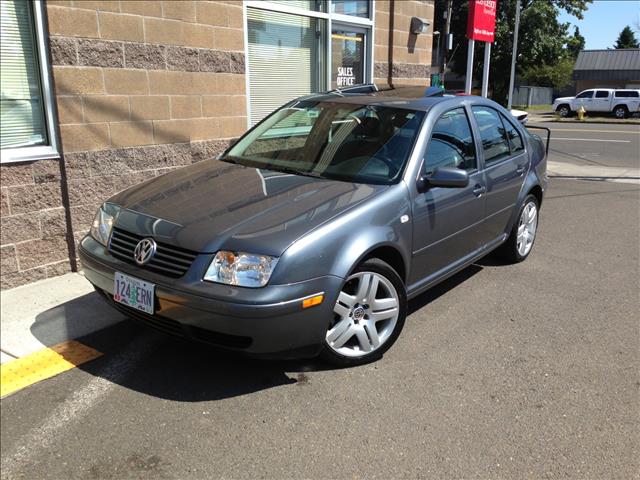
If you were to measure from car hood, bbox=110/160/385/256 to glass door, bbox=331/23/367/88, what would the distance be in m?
5.04

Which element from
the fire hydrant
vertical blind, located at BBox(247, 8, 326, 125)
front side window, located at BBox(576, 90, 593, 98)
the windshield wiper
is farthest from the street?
→ front side window, located at BBox(576, 90, 593, 98)

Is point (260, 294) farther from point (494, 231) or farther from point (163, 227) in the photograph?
point (494, 231)

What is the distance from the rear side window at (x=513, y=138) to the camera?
205 inches

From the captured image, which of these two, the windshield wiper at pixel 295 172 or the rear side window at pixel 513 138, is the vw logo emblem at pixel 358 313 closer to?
the windshield wiper at pixel 295 172

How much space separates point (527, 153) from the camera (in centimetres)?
543

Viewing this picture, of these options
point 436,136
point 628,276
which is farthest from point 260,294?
point 628,276

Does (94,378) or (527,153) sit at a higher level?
(527,153)

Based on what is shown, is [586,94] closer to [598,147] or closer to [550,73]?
[550,73]

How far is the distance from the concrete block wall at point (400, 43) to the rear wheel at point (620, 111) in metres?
23.3

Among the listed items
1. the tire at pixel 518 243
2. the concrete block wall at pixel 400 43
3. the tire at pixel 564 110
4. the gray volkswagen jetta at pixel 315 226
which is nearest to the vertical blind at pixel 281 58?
the concrete block wall at pixel 400 43

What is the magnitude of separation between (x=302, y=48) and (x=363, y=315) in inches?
222

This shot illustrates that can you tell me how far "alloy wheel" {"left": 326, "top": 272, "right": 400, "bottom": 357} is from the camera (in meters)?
3.35

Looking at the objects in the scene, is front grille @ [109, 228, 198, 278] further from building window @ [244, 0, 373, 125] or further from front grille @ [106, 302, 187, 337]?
building window @ [244, 0, 373, 125]

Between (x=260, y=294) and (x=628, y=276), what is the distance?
13.0 ft
